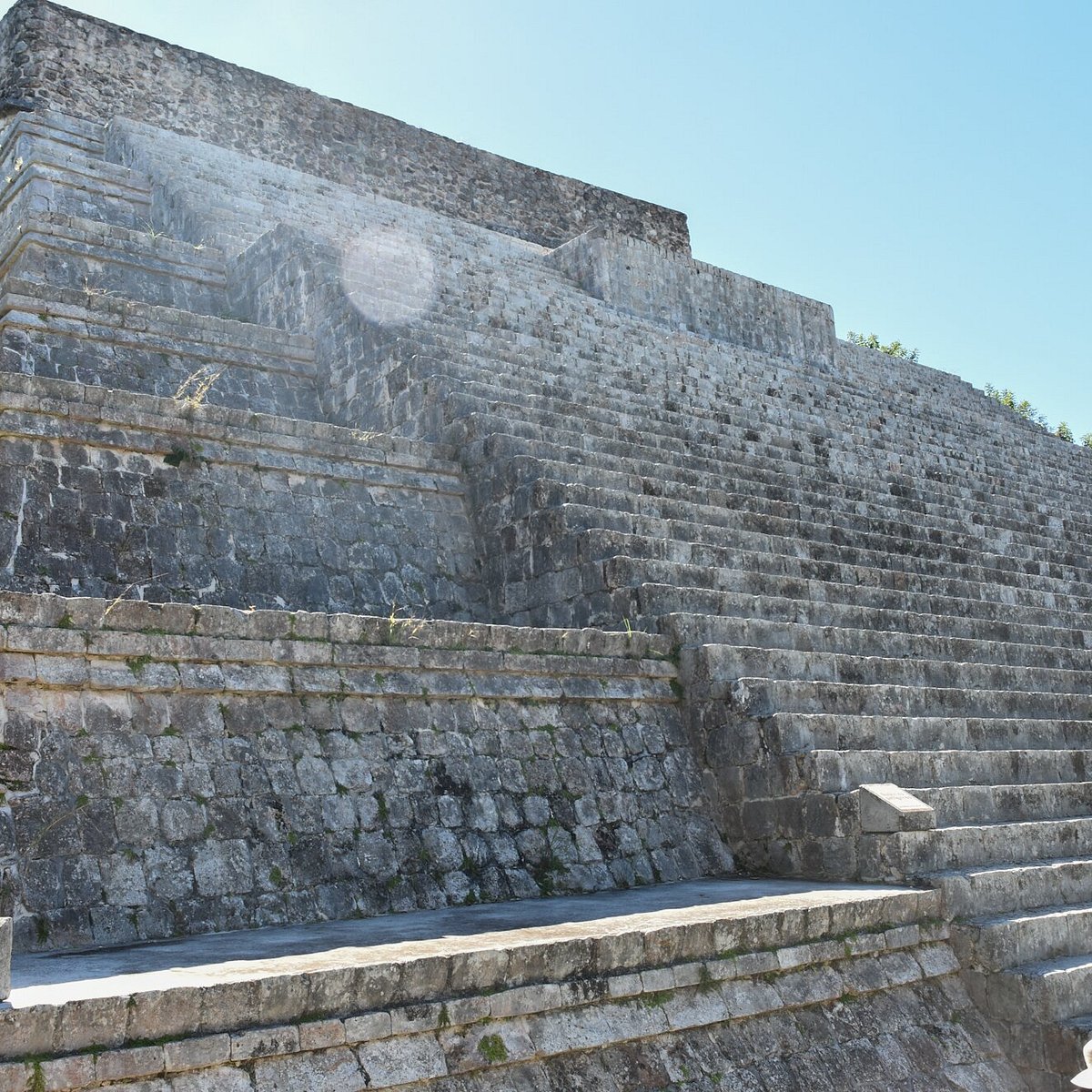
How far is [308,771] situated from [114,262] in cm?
804

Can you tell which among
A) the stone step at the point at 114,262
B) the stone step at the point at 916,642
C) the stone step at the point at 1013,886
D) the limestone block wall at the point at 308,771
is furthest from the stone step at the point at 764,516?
the stone step at the point at 114,262

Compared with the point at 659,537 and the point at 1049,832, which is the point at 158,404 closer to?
the point at 659,537

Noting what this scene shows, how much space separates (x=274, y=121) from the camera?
20.5 metres

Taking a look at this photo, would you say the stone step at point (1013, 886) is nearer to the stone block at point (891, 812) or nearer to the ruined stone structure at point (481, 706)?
the ruined stone structure at point (481, 706)

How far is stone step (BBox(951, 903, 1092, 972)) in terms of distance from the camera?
20.1ft

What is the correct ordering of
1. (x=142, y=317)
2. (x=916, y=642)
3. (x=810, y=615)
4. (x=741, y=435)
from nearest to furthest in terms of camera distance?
(x=810, y=615)
(x=916, y=642)
(x=142, y=317)
(x=741, y=435)

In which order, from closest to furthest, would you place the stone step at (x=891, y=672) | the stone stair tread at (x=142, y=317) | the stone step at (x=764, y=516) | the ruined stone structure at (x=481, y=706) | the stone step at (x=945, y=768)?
the ruined stone structure at (x=481, y=706), the stone step at (x=945, y=768), the stone step at (x=891, y=672), the stone step at (x=764, y=516), the stone stair tread at (x=142, y=317)

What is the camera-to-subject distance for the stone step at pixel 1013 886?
20.8ft

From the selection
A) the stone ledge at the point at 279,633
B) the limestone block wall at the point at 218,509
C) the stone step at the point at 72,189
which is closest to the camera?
the stone ledge at the point at 279,633

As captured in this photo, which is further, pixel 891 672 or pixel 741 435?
pixel 741 435

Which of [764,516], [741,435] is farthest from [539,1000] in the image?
[741,435]

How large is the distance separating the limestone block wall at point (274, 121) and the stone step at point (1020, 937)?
16.7 m

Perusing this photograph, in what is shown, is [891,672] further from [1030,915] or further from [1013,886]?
[1030,915]

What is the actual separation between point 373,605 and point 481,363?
3734 mm
